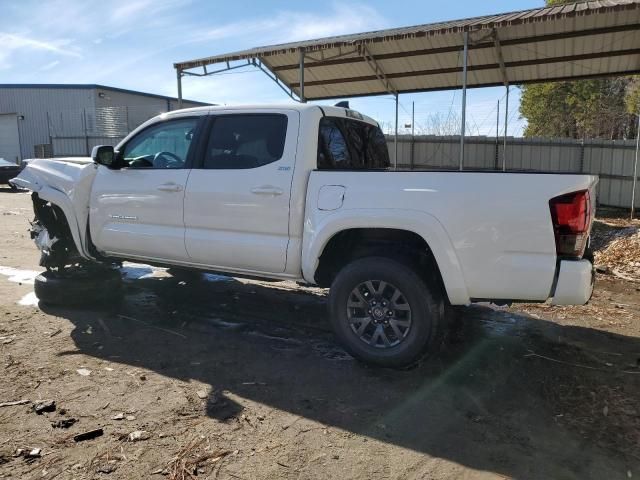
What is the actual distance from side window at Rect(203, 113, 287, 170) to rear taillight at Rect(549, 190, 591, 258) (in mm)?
2218

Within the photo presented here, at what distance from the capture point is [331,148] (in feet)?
15.4

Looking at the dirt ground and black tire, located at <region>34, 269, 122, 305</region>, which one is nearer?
the dirt ground

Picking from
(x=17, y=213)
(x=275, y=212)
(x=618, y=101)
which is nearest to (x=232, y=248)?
(x=275, y=212)

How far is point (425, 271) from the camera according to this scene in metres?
4.07

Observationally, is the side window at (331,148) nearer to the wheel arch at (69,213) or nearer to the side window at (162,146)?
the side window at (162,146)

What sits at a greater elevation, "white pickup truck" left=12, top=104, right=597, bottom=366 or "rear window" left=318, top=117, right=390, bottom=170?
"rear window" left=318, top=117, right=390, bottom=170

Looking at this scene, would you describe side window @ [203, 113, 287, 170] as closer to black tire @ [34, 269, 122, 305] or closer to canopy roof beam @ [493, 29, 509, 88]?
black tire @ [34, 269, 122, 305]

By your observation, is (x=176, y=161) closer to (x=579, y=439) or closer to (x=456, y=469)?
(x=456, y=469)

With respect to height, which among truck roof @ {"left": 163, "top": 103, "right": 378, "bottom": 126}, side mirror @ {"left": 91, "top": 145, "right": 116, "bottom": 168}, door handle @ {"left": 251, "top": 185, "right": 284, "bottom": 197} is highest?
truck roof @ {"left": 163, "top": 103, "right": 378, "bottom": 126}

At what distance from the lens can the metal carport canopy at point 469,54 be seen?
938 centimetres

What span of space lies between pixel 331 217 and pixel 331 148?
853 mm

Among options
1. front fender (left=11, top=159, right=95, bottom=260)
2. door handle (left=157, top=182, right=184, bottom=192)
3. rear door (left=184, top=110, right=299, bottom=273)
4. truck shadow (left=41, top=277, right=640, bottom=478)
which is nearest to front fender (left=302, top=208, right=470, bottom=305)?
rear door (left=184, top=110, right=299, bottom=273)

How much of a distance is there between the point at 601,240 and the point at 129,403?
833 cm

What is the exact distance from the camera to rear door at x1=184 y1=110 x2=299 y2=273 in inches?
175
